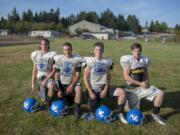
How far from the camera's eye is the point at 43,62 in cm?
796

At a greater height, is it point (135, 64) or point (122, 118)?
point (135, 64)

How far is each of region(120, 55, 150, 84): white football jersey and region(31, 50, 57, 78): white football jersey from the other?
1.90 meters

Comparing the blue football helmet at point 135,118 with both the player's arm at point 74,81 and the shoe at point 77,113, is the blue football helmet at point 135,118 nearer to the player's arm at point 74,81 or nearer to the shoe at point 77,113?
the shoe at point 77,113

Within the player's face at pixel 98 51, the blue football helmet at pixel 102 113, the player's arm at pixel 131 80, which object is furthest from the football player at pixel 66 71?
the player's arm at pixel 131 80

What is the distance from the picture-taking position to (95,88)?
7320mm

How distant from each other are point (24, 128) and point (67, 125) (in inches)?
36.0

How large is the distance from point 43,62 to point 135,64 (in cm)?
240

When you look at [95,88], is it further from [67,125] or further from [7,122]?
[7,122]

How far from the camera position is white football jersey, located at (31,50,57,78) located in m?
7.95

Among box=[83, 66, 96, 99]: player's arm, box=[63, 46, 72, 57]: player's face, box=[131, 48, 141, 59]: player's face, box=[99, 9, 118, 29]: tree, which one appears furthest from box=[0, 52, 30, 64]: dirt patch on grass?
box=[99, 9, 118, 29]: tree

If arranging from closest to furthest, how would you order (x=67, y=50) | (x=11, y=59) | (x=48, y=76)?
(x=67, y=50) → (x=48, y=76) → (x=11, y=59)

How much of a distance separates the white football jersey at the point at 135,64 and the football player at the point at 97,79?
0.38 m

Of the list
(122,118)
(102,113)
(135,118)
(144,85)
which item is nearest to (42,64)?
(102,113)

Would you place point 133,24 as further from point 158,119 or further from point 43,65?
point 158,119
